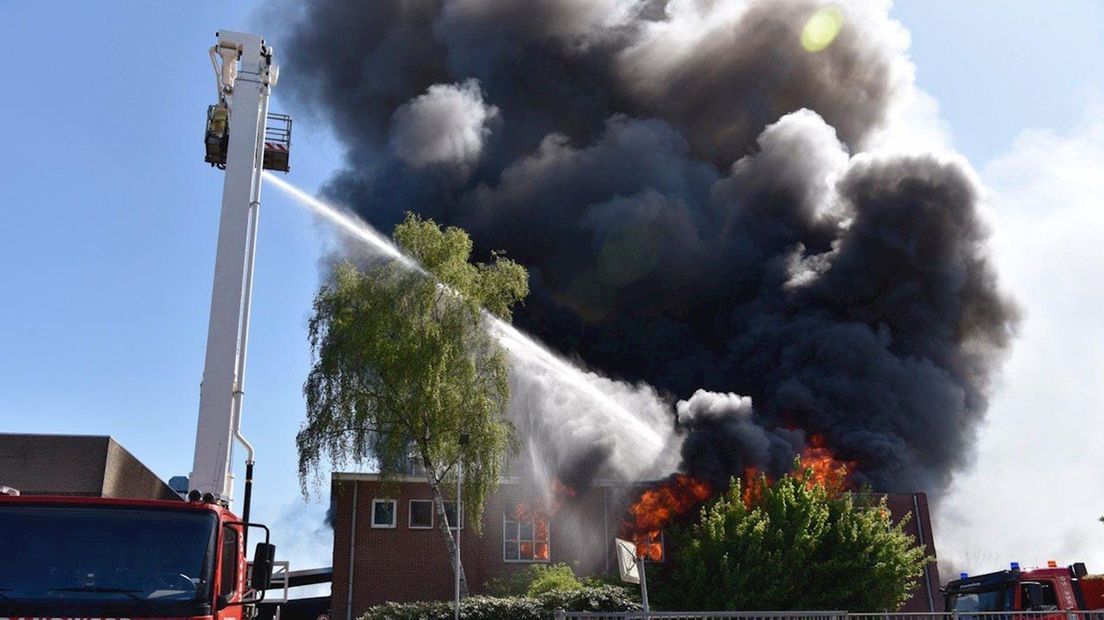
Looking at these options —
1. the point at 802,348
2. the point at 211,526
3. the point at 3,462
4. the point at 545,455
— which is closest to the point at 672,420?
the point at 802,348

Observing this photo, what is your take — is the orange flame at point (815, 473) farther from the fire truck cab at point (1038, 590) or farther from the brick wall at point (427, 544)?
the fire truck cab at point (1038, 590)

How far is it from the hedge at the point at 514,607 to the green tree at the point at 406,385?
3263 mm

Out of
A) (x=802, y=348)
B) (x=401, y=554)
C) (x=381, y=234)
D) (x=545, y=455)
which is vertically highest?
(x=381, y=234)

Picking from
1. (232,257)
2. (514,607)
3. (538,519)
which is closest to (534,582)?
(514,607)

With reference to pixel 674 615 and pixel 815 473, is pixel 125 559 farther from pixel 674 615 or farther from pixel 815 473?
pixel 815 473

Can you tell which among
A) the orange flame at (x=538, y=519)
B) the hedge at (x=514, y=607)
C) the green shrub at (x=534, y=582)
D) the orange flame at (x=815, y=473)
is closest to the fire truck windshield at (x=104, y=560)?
the hedge at (x=514, y=607)

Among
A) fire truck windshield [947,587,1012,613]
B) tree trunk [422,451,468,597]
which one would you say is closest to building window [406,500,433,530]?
tree trunk [422,451,468,597]

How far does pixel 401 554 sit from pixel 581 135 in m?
→ 25.9

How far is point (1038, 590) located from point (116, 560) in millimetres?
12666

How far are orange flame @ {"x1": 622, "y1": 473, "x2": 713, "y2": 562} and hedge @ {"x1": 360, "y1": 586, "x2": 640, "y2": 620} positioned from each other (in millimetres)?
4052

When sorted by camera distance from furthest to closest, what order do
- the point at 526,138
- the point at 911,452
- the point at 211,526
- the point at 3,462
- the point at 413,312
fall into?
the point at 526,138, the point at 911,452, the point at 413,312, the point at 3,462, the point at 211,526

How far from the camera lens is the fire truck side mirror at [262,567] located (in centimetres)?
660

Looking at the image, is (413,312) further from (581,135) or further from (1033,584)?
(581,135)

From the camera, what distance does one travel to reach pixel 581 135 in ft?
151
